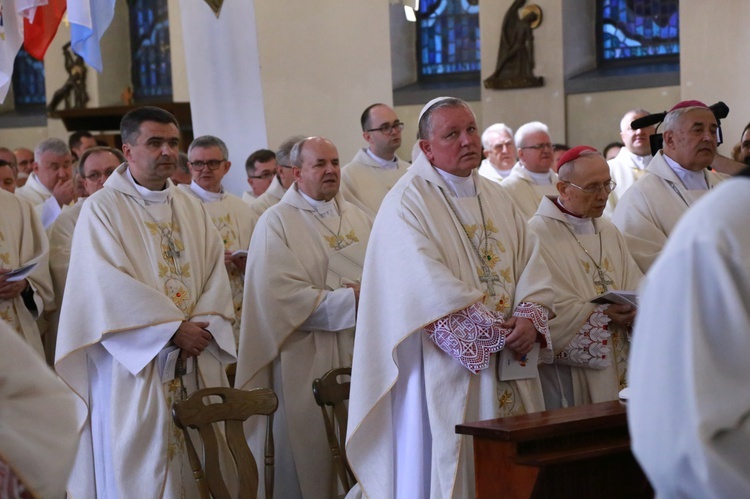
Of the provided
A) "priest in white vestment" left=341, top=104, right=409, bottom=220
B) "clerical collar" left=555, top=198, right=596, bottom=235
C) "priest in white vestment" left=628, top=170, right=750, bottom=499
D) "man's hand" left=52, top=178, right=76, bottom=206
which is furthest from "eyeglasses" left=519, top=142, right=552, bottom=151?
"priest in white vestment" left=628, top=170, right=750, bottom=499

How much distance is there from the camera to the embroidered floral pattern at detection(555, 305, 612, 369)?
5.21 m

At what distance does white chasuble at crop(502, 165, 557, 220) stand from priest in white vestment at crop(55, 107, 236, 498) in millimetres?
3481

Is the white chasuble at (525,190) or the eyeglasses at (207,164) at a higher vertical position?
the eyeglasses at (207,164)

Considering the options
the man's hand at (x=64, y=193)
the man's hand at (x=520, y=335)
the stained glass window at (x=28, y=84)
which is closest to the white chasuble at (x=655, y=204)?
the man's hand at (x=520, y=335)

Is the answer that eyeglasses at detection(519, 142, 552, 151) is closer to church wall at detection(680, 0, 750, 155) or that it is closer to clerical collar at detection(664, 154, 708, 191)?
clerical collar at detection(664, 154, 708, 191)

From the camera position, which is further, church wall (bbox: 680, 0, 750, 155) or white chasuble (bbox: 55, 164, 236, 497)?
church wall (bbox: 680, 0, 750, 155)

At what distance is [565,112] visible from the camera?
14430mm

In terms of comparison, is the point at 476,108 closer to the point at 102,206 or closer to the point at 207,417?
the point at 102,206

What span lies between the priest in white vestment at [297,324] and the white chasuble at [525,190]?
2.61 meters

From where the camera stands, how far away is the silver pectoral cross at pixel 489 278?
194 inches

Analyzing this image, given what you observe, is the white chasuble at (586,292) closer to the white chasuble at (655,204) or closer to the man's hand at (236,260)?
the white chasuble at (655,204)

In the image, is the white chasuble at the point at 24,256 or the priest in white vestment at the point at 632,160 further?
the priest in white vestment at the point at 632,160

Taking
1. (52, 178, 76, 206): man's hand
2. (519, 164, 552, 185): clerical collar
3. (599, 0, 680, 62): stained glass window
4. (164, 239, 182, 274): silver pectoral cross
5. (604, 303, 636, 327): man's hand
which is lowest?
(604, 303, 636, 327): man's hand

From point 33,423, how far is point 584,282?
347 cm
